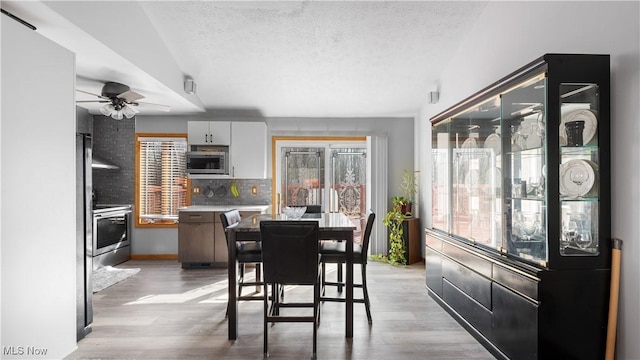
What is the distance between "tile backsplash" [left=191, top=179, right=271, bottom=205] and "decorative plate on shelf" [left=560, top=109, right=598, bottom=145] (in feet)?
14.7

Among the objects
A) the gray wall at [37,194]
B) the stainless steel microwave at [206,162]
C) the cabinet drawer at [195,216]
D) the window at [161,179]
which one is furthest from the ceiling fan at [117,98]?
the window at [161,179]

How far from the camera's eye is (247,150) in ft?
18.5

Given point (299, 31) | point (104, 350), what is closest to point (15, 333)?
point (104, 350)

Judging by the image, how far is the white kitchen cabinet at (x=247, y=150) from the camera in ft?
18.4

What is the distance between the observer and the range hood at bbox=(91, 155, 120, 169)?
5261mm

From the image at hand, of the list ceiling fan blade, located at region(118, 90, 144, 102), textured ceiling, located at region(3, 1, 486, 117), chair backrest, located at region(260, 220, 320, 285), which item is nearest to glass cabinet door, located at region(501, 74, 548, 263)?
chair backrest, located at region(260, 220, 320, 285)

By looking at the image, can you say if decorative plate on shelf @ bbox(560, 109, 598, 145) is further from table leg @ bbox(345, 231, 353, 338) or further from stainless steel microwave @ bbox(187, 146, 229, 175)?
stainless steel microwave @ bbox(187, 146, 229, 175)

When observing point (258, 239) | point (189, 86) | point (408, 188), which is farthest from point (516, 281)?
point (189, 86)

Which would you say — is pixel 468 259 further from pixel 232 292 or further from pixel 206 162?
pixel 206 162

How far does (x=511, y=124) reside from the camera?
8.67 feet

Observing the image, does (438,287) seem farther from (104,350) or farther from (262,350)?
(104,350)

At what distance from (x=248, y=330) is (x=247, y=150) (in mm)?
3101

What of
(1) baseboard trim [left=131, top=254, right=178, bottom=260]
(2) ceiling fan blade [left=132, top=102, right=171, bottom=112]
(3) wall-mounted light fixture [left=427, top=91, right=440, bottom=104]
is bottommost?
(1) baseboard trim [left=131, top=254, right=178, bottom=260]

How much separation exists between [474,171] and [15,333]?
3507 millimetres
